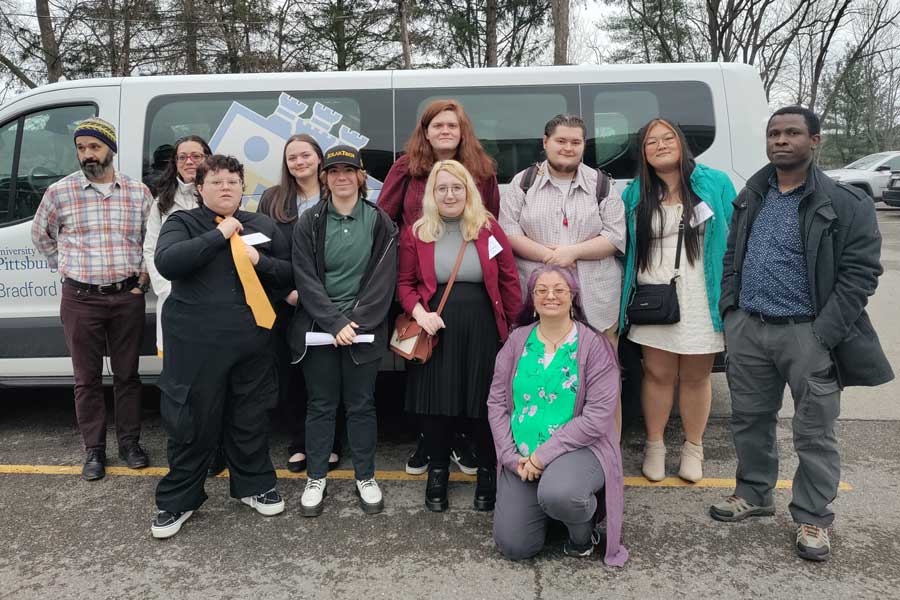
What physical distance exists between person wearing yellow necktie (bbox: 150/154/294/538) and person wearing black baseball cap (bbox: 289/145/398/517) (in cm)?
17

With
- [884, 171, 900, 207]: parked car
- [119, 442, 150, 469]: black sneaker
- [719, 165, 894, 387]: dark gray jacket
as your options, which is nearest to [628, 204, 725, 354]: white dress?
[719, 165, 894, 387]: dark gray jacket

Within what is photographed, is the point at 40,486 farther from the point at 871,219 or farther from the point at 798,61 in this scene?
the point at 798,61

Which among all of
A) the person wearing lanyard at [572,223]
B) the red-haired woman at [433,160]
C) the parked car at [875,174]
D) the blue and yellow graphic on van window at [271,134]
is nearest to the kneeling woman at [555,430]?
the person wearing lanyard at [572,223]

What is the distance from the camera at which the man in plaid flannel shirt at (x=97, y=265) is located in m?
3.45

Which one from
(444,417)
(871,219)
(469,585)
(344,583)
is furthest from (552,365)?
(871,219)

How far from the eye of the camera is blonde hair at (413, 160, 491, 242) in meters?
3.00

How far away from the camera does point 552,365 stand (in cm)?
279

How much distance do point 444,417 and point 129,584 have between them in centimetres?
149

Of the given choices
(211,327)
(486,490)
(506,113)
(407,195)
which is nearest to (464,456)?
(486,490)

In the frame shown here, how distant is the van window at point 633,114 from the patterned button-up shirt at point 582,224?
703 millimetres

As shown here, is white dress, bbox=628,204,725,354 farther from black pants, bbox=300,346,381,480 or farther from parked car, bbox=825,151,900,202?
parked car, bbox=825,151,900,202

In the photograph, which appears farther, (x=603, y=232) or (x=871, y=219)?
(x=603, y=232)

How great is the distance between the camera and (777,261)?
9.02 feet

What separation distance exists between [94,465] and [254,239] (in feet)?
5.68
